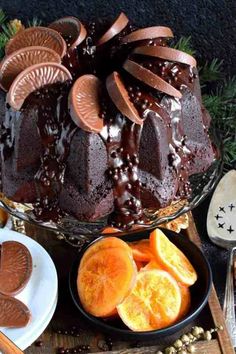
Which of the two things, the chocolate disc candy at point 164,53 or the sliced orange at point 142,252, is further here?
the sliced orange at point 142,252

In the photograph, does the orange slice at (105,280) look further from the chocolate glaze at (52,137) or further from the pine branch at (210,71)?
the pine branch at (210,71)

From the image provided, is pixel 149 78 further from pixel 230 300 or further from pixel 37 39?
pixel 230 300

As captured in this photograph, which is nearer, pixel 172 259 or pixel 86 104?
pixel 86 104

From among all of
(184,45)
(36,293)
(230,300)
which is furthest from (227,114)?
(36,293)

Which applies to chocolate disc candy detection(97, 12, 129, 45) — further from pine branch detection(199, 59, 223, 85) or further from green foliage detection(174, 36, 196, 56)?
pine branch detection(199, 59, 223, 85)

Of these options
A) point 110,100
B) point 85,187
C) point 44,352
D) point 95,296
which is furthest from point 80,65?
point 44,352

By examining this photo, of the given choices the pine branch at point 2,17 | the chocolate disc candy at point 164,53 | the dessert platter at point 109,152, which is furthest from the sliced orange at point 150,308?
the pine branch at point 2,17
